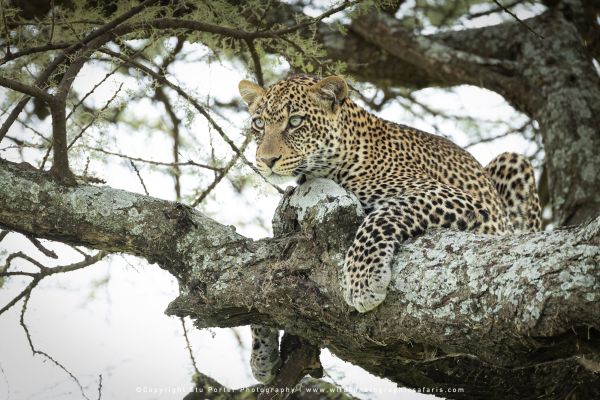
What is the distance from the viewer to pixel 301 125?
6.88 meters

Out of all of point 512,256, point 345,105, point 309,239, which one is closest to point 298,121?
point 345,105

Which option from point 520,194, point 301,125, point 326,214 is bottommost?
point 326,214

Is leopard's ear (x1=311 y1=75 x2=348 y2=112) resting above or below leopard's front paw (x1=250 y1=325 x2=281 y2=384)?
above

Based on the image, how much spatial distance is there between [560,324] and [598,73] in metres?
6.41

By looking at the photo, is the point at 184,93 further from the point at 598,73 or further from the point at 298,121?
the point at 598,73

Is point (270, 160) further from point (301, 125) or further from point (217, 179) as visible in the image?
point (217, 179)

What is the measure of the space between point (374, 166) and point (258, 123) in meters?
1.10

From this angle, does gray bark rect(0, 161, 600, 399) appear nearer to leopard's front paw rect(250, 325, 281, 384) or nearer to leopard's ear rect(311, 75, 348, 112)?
leopard's front paw rect(250, 325, 281, 384)

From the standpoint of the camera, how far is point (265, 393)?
20.6 ft

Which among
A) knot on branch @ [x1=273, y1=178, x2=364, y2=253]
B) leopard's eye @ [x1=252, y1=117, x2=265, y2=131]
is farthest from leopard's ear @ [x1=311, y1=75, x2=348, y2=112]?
knot on branch @ [x1=273, y1=178, x2=364, y2=253]

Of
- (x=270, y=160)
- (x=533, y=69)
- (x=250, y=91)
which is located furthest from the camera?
(x=533, y=69)

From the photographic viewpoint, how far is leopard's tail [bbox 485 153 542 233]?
796 centimetres

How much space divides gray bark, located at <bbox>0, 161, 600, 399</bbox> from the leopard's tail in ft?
7.11

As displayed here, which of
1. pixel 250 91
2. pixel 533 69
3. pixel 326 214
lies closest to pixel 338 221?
pixel 326 214
